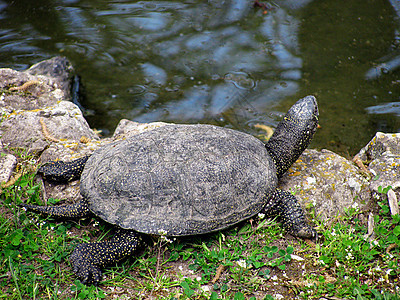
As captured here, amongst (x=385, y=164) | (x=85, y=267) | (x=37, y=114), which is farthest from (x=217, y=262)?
(x=37, y=114)

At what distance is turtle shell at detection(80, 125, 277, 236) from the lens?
12.0 ft

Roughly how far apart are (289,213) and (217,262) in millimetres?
1007

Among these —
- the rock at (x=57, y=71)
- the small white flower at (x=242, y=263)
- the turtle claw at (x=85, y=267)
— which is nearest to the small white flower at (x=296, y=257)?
the small white flower at (x=242, y=263)

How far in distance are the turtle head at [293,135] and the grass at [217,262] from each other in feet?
2.71

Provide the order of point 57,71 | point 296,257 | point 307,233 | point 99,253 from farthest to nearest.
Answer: point 57,71 → point 307,233 → point 296,257 → point 99,253

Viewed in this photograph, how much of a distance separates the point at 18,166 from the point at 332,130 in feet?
17.7

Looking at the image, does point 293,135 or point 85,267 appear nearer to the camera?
point 85,267

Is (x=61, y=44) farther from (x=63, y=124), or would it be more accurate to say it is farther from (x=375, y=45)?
(x=375, y=45)

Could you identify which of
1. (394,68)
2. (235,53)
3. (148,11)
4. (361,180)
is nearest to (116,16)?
(148,11)

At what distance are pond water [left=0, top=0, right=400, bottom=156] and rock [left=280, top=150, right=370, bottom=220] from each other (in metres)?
1.95

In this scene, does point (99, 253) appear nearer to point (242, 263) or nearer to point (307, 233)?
point (242, 263)

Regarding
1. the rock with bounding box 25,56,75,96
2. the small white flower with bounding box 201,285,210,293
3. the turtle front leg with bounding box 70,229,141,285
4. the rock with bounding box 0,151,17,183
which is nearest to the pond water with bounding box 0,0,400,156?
the rock with bounding box 25,56,75,96

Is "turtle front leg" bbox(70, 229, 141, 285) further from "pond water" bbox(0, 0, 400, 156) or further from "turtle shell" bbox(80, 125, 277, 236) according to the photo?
"pond water" bbox(0, 0, 400, 156)

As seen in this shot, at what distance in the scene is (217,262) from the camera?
3709 mm
